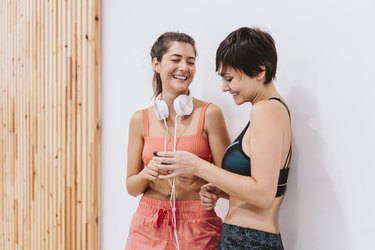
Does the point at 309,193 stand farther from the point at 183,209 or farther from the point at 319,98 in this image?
the point at 183,209

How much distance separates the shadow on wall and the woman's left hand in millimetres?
470

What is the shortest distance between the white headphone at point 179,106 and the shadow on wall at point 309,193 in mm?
422

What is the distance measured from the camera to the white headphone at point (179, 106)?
1912mm

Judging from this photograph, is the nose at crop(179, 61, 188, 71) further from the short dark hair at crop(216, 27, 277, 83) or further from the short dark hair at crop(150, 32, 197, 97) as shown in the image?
the short dark hair at crop(216, 27, 277, 83)

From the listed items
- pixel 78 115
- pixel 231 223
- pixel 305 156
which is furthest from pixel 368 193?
pixel 78 115

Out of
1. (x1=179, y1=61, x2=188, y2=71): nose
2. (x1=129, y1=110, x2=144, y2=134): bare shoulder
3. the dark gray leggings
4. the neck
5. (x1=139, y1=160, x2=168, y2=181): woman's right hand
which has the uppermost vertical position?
(x1=179, y1=61, x2=188, y2=71): nose

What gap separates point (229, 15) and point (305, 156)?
779mm

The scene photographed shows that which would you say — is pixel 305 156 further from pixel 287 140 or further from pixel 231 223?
pixel 231 223

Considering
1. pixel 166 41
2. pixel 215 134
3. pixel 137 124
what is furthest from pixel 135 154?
pixel 166 41

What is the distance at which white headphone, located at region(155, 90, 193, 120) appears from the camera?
1.91 meters

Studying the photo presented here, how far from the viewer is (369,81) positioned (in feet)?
5.20

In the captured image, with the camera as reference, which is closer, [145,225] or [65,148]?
[145,225]

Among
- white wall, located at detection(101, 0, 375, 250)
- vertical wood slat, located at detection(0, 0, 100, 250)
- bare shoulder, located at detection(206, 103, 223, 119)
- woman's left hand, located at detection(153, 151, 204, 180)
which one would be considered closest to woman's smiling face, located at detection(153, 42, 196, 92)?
bare shoulder, located at detection(206, 103, 223, 119)

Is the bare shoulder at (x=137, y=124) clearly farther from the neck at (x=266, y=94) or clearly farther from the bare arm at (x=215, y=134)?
the neck at (x=266, y=94)
